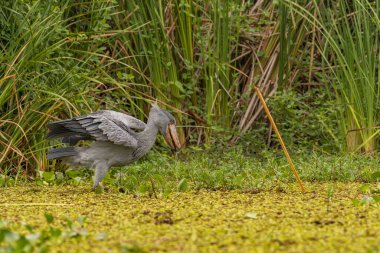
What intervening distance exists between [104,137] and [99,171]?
22cm

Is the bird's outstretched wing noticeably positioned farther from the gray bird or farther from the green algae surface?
the green algae surface

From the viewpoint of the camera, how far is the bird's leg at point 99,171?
4652 millimetres

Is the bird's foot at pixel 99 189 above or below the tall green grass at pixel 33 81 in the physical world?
below

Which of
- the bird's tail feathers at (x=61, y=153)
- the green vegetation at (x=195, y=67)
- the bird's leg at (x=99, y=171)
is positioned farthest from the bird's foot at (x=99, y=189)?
the green vegetation at (x=195, y=67)

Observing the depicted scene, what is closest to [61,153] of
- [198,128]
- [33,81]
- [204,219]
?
[33,81]

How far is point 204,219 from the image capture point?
11.7ft

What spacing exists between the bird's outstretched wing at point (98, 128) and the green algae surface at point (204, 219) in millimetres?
328

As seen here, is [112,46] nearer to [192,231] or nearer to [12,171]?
[12,171]

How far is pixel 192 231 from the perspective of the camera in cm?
320

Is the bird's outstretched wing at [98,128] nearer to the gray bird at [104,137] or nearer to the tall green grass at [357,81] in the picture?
the gray bird at [104,137]

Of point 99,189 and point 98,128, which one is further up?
point 98,128

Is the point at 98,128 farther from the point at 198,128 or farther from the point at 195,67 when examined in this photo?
the point at 195,67

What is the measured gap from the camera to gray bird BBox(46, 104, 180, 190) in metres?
4.56

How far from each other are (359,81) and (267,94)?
950 millimetres
